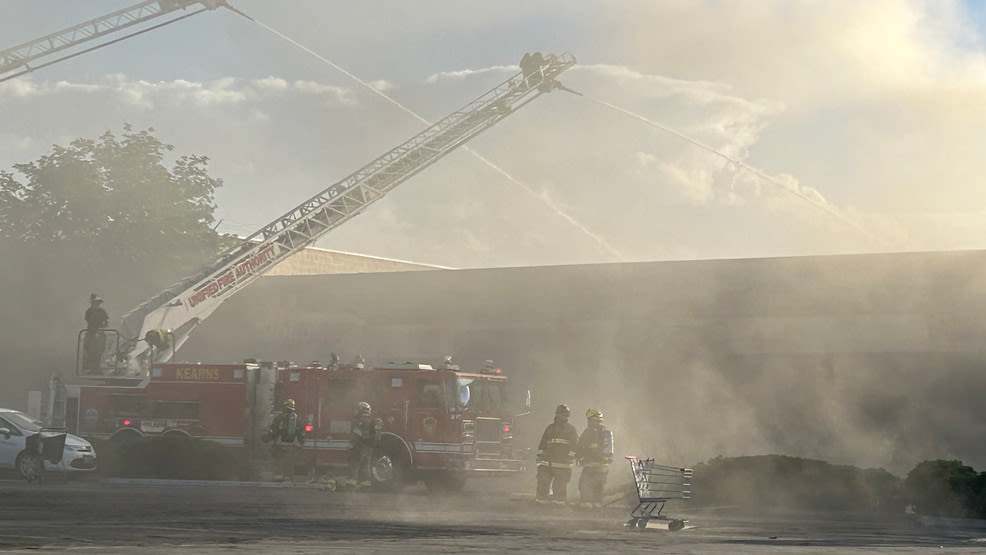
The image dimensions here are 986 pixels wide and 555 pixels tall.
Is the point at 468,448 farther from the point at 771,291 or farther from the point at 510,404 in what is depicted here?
the point at 771,291

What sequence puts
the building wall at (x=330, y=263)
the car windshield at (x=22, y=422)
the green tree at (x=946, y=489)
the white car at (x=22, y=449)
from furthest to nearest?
the building wall at (x=330, y=263) < the car windshield at (x=22, y=422) < the white car at (x=22, y=449) < the green tree at (x=946, y=489)

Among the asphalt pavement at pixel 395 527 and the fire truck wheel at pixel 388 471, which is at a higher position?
the fire truck wheel at pixel 388 471

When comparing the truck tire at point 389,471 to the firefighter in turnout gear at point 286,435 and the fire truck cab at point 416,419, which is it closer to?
the fire truck cab at point 416,419

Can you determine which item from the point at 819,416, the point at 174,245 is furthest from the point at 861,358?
the point at 174,245

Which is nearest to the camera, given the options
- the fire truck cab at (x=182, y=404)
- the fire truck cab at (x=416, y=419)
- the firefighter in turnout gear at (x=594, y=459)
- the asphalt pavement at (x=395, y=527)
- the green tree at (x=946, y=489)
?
the asphalt pavement at (x=395, y=527)

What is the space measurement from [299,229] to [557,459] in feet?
43.0

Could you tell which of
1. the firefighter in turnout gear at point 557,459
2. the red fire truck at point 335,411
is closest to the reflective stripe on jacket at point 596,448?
the firefighter in turnout gear at point 557,459

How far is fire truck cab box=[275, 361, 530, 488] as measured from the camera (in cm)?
2211

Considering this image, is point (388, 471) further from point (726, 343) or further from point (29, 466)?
point (726, 343)

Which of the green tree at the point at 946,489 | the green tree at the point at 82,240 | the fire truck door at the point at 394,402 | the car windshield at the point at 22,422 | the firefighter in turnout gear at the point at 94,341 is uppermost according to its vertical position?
the green tree at the point at 82,240

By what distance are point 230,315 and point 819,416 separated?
804 inches

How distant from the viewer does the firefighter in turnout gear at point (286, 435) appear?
22.4 metres

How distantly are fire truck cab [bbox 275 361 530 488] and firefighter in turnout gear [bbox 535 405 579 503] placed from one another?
394 centimetres

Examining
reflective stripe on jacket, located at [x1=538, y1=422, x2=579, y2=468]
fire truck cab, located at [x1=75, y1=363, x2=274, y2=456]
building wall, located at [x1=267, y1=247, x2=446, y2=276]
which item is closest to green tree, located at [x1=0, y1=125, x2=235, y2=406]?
building wall, located at [x1=267, y1=247, x2=446, y2=276]
